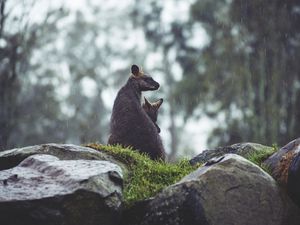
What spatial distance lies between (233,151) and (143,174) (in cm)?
222

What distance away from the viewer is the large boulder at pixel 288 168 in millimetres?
6797

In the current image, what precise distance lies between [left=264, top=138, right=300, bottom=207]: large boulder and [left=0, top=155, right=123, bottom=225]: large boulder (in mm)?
1957

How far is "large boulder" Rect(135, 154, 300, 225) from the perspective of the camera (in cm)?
644

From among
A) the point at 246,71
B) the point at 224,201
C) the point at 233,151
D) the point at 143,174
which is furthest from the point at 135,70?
the point at 246,71

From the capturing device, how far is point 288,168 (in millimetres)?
7105

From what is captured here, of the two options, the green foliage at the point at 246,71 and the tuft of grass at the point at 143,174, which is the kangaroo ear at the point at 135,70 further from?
the green foliage at the point at 246,71

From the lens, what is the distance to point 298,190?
680 centimetres

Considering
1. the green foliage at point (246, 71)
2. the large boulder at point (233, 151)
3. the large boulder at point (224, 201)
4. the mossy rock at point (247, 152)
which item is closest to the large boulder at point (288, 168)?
the large boulder at point (224, 201)

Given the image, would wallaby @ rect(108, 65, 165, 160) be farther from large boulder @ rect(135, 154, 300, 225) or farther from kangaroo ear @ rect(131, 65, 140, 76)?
large boulder @ rect(135, 154, 300, 225)

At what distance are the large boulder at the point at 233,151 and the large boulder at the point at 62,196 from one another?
280 cm

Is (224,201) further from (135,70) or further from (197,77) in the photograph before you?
(197,77)

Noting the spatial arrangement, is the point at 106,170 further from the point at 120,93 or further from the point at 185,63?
the point at 185,63

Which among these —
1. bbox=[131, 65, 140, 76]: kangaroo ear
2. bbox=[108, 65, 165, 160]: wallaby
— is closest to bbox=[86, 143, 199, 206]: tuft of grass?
bbox=[108, 65, 165, 160]: wallaby

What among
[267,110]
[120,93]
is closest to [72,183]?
[120,93]
